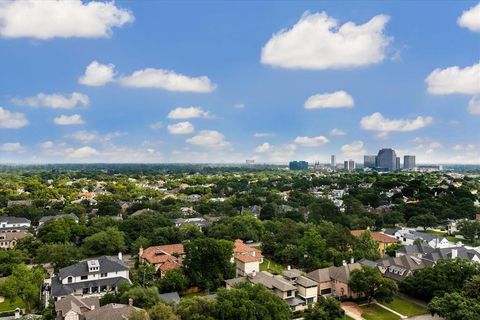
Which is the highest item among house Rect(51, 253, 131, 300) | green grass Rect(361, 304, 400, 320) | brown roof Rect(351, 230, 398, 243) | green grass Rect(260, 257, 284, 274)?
brown roof Rect(351, 230, 398, 243)

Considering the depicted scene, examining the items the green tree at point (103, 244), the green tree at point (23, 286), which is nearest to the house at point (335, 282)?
the green tree at point (23, 286)

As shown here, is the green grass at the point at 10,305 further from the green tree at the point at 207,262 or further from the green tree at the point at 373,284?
the green tree at the point at 373,284

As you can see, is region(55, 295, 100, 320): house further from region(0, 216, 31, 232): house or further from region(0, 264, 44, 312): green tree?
A: region(0, 216, 31, 232): house

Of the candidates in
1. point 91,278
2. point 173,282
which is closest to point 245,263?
point 173,282

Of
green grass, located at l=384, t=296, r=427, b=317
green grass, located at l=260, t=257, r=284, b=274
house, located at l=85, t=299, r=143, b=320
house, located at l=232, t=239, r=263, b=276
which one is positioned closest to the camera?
house, located at l=85, t=299, r=143, b=320

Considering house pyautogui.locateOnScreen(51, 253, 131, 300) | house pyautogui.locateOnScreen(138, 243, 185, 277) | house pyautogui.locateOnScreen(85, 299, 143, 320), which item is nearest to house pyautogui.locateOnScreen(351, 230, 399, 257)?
house pyautogui.locateOnScreen(138, 243, 185, 277)

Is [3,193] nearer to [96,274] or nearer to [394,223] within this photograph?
[96,274]
